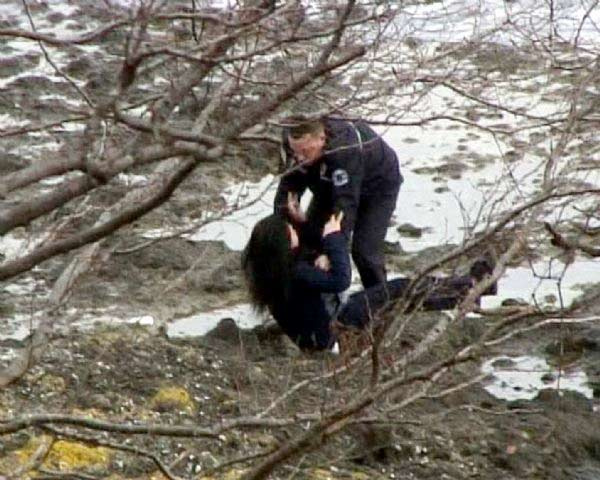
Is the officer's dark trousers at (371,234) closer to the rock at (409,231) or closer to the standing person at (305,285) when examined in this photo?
the standing person at (305,285)

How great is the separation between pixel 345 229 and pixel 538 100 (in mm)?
3769

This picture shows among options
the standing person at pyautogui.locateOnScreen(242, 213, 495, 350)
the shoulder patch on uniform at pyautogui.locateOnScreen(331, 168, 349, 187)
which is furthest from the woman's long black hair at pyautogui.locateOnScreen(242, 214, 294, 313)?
the shoulder patch on uniform at pyautogui.locateOnScreen(331, 168, 349, 187)

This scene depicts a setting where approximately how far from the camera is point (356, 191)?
9.12m

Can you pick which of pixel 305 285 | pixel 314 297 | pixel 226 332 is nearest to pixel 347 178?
pixel 305 285

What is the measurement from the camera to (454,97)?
12.8 metres

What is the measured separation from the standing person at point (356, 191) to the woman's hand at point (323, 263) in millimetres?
A: 160

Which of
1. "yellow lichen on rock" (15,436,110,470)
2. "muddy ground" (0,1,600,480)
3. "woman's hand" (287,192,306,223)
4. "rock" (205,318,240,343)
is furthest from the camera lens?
"rock" (205,318,240,343)

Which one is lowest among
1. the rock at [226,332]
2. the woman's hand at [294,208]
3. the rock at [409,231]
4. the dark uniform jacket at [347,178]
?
the rock at [409,231]

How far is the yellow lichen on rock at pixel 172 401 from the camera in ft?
28.1

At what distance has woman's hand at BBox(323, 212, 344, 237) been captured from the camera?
916 centimetres

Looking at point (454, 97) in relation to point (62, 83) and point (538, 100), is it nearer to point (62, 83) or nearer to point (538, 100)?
point (538, 100)

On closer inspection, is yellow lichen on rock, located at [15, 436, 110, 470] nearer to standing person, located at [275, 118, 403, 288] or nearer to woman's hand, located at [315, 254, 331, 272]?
standing person, located at [275, 118, 403, 288]

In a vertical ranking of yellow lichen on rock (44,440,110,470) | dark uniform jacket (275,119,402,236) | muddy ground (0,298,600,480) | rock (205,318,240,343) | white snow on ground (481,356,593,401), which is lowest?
rock (205,318,240,343)

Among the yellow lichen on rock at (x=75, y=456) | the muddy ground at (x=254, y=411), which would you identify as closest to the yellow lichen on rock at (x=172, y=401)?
the muddy ground at (x=254, y=411)
